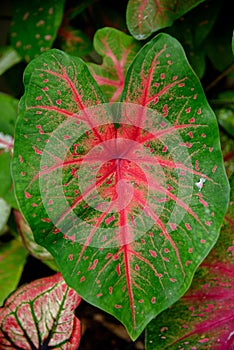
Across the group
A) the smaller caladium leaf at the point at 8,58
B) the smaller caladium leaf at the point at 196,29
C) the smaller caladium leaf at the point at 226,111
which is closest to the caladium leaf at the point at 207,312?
the smaller caladium leaf at the point at 226,111

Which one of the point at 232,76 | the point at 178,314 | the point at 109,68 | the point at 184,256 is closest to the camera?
the point at 184,256

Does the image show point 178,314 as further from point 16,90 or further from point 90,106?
point 16,90

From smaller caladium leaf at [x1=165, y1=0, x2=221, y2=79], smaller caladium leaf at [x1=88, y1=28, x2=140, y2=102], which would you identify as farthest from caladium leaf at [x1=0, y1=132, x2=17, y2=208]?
smaller caladium leaf at [x1=165, y1=0, x2=221, y2=79]

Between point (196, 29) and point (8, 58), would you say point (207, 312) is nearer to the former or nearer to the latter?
point (196, 29)

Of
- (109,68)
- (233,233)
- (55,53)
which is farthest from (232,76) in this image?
(55,53)

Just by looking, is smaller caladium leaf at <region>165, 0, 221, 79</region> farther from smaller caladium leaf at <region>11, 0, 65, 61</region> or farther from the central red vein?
the central red vein

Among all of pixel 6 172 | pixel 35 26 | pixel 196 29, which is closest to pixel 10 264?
pixel 6 172
